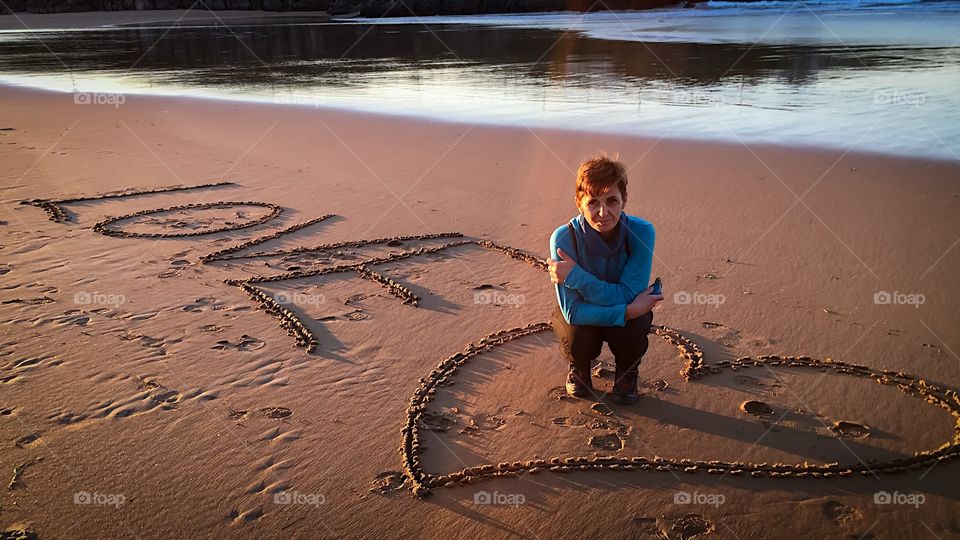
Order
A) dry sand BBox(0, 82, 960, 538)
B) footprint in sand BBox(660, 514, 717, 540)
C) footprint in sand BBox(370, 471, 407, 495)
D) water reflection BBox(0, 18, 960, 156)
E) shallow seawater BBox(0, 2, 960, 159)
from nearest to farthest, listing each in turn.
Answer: footprint in sand BBox(660, 514, 717, 540), dry sand BBox(0, 82, 960, 538), footprint in sand BBox(370, 471, 407, 495), shallow seawater BBox(0, 2, 960, 159), water reflection BBox(0, 18, 960, 156)

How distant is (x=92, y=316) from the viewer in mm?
4387

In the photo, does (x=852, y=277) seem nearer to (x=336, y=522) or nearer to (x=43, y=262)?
(x=336, y=522)

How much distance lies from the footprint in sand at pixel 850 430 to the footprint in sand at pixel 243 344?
3.14m

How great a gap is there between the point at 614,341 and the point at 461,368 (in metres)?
0.94

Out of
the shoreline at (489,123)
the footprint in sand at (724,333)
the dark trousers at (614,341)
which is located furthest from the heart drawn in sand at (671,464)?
the shoreline at (489,123)

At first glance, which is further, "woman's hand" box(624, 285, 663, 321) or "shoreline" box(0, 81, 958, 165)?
"shoreline" box(0, 81, 958, 165)

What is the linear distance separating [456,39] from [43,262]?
85.2 feet

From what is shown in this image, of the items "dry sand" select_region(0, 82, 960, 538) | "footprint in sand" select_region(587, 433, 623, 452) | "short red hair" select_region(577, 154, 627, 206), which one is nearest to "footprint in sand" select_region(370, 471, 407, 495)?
"dry sand" select_region(0, 82, 960, 538)

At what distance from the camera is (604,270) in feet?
11.0

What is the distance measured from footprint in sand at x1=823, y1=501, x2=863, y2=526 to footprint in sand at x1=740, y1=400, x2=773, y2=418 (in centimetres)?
65

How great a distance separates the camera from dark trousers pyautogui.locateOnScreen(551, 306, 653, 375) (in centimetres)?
336

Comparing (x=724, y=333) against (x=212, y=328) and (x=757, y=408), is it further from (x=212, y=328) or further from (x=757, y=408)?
(x=212, y=328)

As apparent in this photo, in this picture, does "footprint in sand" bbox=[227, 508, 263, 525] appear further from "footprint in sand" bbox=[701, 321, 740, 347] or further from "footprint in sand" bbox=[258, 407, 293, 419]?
"footprint in sand" bbox=[701, 321, 740, 347]

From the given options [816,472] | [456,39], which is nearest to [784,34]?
[456,39]
